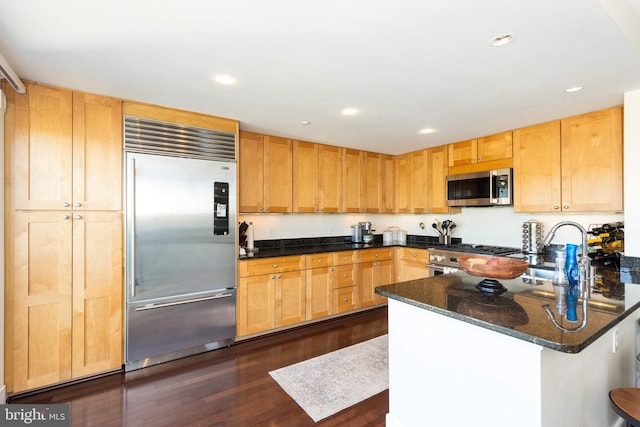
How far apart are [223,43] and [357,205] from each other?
3.14 m

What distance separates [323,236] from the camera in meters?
4.54

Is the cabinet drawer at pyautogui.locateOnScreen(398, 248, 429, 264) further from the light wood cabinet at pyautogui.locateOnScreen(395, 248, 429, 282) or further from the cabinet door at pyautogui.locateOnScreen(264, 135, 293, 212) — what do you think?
the cabinet door at pyautogui.locateOnScreen(264, 135, 293, 212)

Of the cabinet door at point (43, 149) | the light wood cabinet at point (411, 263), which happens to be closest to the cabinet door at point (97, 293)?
the cabinet door at point (43, 149)

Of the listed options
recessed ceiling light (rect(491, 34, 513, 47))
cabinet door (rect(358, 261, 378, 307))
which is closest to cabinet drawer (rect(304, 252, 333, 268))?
cabinet door (rect(358, 261, 378, 307))

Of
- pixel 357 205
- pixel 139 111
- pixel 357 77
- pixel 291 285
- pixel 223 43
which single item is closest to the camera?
pixel 223 43

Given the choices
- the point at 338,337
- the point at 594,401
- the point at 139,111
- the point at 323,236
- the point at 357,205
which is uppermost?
the point at 139,111

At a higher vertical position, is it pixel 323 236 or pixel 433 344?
pixel 323 236

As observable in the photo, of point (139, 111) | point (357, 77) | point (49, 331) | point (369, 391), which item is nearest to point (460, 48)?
point (357, 77)

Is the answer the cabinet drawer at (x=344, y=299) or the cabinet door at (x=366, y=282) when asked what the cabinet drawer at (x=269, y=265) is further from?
the cabinet door at (x=366, y=282)

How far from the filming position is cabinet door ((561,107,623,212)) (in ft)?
8.82

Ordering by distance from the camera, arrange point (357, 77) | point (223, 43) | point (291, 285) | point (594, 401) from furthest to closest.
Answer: point (291, 285) → point (357, 77) → point (223, 43) → point (594, 401)

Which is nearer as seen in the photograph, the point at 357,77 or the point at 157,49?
the point at 157,49

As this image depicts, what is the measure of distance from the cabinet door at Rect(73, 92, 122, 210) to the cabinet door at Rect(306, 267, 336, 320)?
7.28 feet

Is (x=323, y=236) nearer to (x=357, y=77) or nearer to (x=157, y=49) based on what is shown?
(x=357, y=77)
